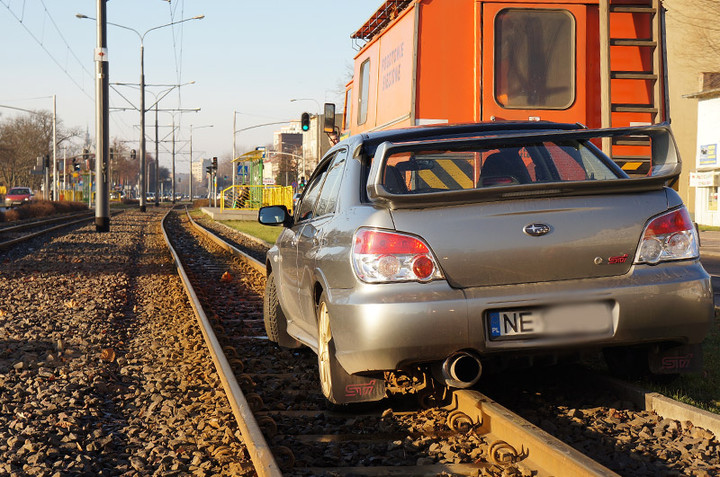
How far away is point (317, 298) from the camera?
5.27 metres

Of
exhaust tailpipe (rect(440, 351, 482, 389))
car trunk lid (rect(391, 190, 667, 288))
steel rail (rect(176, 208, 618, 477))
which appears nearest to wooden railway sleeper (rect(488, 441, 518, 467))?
steel rail (rect(176, 208, 618, 477))

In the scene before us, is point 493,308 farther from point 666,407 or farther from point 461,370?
point 666,407

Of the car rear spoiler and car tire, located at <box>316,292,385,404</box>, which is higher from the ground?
the car rear spoiler

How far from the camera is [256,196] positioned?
42.2m

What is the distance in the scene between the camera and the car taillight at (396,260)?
430 cm

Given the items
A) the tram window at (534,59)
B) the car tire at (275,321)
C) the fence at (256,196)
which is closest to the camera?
the car tire at (275,321)

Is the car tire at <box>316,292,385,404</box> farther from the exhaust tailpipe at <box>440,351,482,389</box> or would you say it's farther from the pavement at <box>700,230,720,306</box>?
the pavement at <box>700,230,720,306</box>

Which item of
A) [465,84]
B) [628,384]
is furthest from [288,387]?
[465,84]

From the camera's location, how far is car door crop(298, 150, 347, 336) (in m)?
5.25

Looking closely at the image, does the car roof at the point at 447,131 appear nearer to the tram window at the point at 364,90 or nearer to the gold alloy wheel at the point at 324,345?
the gold alloy wheel at the point at 324,345

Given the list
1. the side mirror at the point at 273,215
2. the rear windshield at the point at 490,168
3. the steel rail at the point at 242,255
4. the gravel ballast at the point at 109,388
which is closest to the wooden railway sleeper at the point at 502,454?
the gravel ballast at the point at 109,388

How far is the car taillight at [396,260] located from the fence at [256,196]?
1272 inches

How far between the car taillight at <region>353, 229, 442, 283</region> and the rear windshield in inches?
22.5

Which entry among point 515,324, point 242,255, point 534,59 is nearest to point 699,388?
point 515,324
